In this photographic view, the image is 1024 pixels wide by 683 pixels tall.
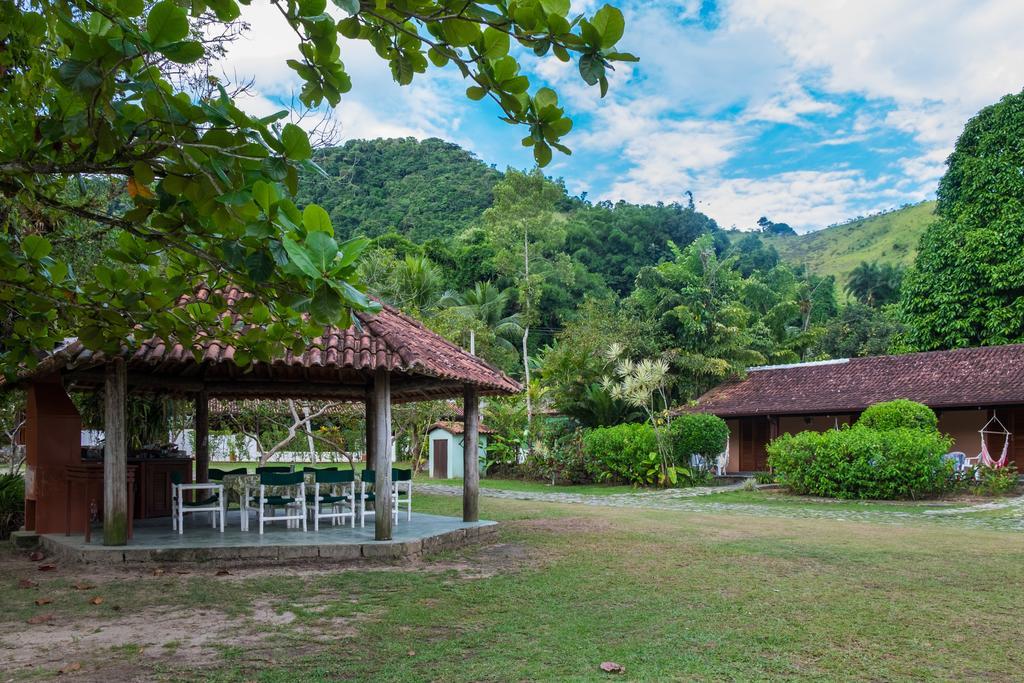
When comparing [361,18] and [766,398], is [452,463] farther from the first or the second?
[361,18]

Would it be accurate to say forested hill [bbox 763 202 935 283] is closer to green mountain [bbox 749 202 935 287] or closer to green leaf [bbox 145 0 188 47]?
green mountain [bbox 749 202 935 287]

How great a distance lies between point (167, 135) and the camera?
2783mm

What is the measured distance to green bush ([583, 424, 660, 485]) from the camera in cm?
2227

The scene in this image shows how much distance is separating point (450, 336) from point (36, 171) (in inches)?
960

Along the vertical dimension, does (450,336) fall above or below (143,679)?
above

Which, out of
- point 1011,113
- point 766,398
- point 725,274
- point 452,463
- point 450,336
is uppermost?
point 1011,113

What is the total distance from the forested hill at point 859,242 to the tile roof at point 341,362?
59550 mm

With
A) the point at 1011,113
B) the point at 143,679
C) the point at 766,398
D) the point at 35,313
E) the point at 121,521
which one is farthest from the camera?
the point at 1011,113

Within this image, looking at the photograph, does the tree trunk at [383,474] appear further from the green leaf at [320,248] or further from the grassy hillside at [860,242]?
the grassy hillside at [860,242]

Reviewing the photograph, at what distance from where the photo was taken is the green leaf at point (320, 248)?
2.42 m

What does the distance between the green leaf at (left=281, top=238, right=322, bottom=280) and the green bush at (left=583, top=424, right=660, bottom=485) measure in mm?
20187

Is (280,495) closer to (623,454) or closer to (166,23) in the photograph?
(166,23)

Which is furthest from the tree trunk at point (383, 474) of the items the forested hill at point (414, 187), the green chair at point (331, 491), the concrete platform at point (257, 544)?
the forested hill at point (414, 187)

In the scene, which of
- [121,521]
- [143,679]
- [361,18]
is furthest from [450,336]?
[361,18]
